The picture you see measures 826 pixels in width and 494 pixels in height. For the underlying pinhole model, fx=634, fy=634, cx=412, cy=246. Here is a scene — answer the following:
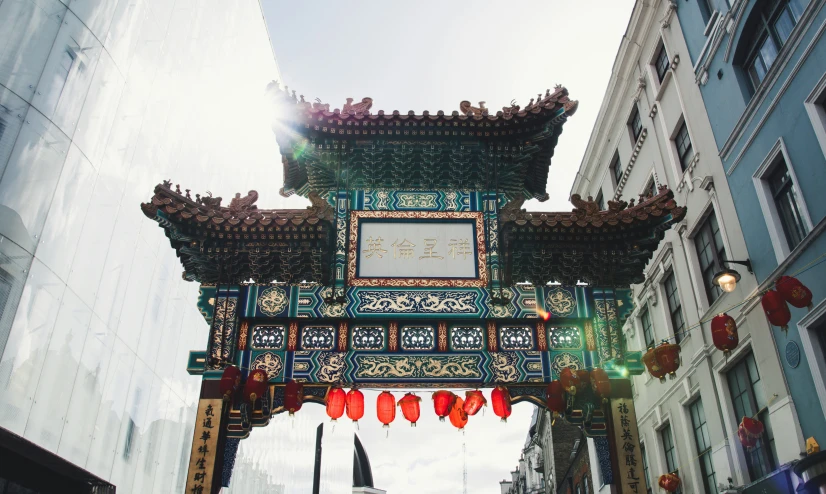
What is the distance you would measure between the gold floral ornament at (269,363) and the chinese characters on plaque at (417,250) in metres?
1.92

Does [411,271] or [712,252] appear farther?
[712,252]

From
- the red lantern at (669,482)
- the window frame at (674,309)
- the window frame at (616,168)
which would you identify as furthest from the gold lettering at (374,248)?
the window frame at (616,168)

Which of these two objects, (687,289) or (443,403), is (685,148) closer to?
(687,289)

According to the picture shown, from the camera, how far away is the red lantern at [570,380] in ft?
31.7

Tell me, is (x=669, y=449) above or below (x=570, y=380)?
above

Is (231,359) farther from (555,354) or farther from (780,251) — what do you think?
(780,251)

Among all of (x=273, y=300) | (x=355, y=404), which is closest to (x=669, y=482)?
(x=355, y=404)

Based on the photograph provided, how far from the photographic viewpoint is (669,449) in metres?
17.8

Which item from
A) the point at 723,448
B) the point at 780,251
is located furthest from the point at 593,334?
the point at 723,448

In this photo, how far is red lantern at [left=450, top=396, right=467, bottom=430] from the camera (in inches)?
393

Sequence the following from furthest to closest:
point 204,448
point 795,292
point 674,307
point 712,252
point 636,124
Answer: point 636,124 < point 674,307 < point 712,252 < point 795,292 < point 204,448

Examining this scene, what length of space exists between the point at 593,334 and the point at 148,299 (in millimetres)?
11989

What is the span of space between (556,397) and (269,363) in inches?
178

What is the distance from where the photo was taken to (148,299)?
1698cm
